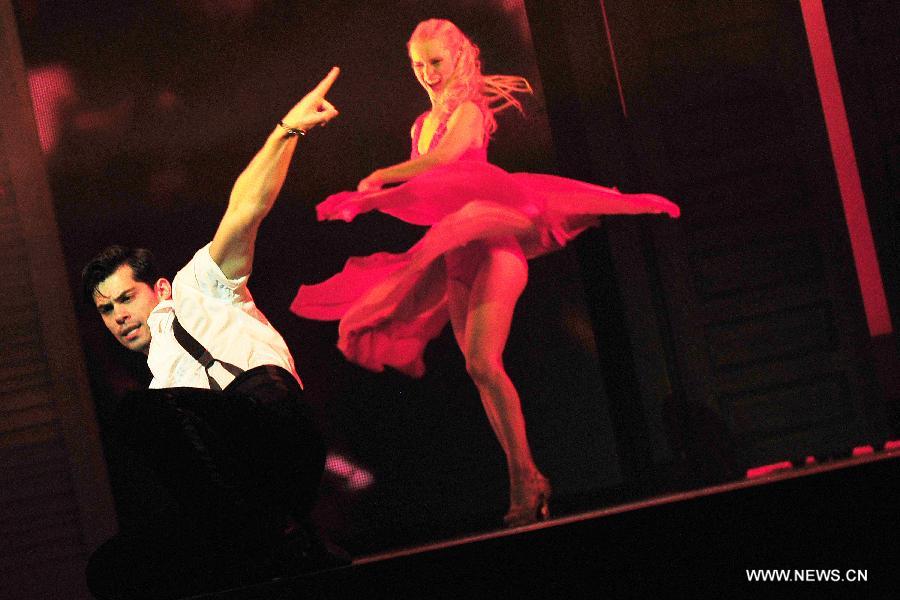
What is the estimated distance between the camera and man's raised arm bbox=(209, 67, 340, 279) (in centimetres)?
349

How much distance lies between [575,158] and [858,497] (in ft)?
4.68

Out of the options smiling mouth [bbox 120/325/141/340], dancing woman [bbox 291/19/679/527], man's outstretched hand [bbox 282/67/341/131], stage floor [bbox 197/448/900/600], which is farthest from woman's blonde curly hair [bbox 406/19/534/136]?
stage floor [bbox 197/448/900/600]

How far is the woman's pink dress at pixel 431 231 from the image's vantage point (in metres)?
Answer: 3.44

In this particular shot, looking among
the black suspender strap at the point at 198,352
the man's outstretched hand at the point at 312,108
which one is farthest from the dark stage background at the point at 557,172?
the black suspender strap at the point at 198,352

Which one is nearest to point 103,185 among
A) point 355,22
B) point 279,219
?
point 279,219

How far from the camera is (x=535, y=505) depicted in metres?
3.40

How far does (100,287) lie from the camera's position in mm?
3508

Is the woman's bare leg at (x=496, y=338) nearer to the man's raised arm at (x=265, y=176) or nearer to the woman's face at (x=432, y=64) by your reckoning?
the woman's face at (x=432, y=64)

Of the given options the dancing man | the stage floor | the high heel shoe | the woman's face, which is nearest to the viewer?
the stage floor

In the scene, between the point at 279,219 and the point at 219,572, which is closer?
the point at 219,572

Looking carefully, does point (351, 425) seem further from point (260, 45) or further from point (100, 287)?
point (260, 45)

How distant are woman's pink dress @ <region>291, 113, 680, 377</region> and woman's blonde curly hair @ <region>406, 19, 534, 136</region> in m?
0.09

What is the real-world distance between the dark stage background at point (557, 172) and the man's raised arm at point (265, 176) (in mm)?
37

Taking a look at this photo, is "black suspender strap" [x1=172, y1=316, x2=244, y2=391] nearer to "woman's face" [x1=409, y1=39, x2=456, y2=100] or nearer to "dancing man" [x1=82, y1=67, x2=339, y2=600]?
"dancing man" [x1=82, y1=67, x2=339, y2=600]
